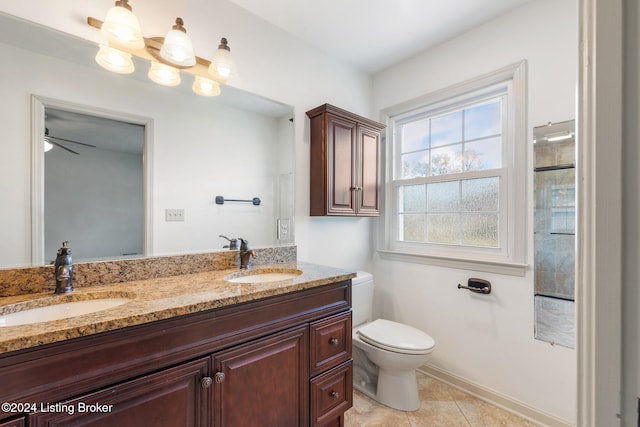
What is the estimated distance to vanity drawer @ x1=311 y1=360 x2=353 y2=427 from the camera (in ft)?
4.26

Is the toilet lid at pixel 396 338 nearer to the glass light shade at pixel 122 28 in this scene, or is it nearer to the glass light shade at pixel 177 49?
the glass light shade at pixel 177 49

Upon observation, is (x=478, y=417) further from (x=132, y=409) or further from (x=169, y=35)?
(x=169, y=35)

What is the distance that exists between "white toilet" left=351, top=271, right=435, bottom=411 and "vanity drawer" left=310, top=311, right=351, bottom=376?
14.4 inches

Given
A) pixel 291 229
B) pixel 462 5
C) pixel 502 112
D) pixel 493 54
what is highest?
pixel 462 5

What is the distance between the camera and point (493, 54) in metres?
1.84

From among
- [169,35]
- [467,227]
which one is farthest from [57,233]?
[467,227]

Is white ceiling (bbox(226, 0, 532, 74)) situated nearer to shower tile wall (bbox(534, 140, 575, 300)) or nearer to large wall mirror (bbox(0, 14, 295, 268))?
large wall mirror (bbox(0, 14, 295, 268))

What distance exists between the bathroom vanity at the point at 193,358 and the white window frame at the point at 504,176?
1.02 m

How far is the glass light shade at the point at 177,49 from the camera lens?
1.34m

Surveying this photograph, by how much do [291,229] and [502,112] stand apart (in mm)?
1612

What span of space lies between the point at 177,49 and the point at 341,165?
3.84 ft

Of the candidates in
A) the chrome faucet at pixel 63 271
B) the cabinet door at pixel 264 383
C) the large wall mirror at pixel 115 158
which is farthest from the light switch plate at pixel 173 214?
the cabinet door at pixel 264 383
